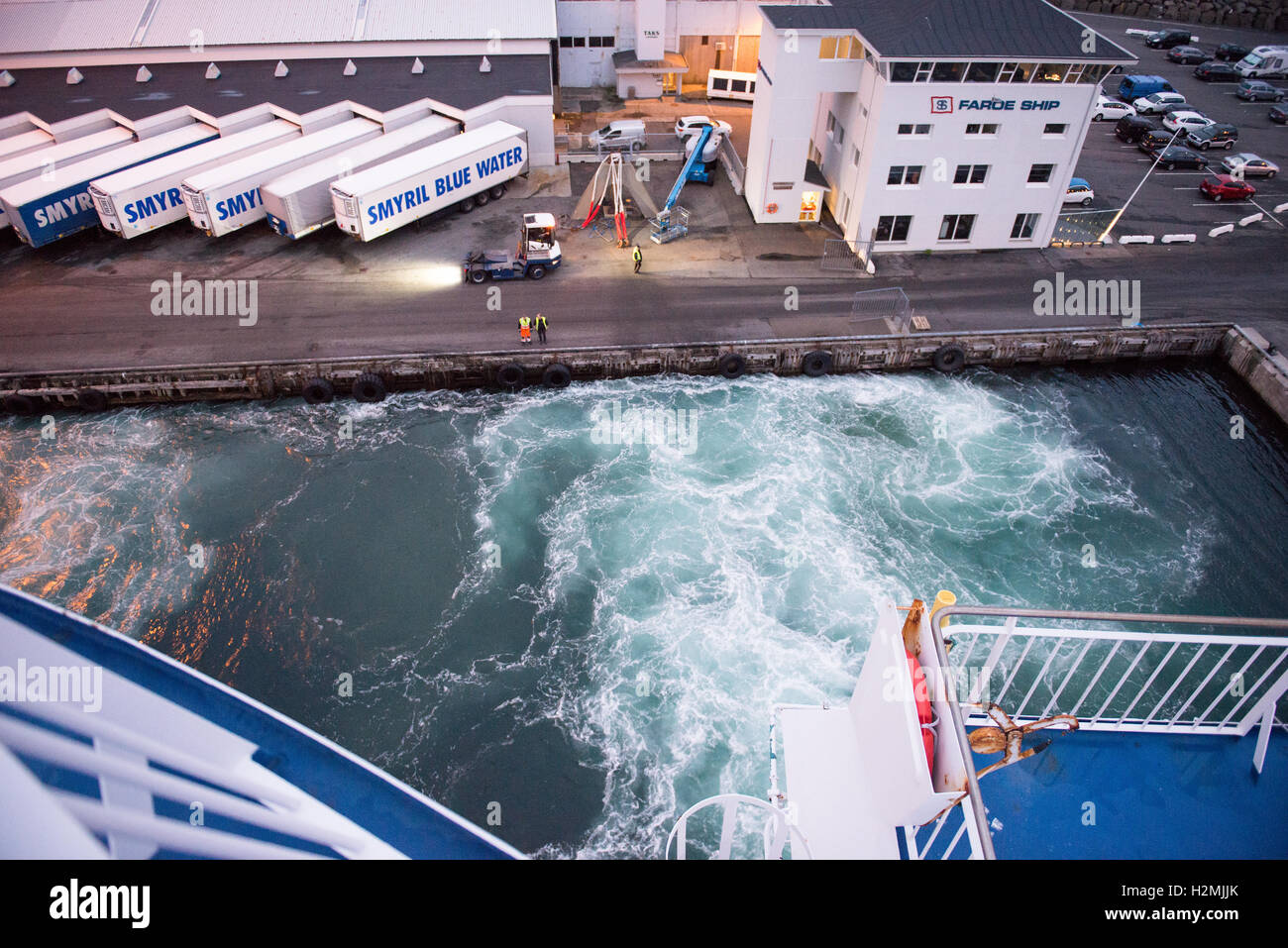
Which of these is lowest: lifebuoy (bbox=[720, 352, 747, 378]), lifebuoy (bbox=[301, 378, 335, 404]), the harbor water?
the harbor water

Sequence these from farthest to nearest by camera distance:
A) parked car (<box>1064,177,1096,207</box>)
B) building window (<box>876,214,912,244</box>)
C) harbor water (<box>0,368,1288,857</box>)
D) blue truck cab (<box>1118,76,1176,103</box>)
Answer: blue truck cab (<box>1118,76,1176,103</box>)
parked car (<box>1064,177,1096,207</box>)
building window (<box>876,214,912,244</box>)
harbor water (<box>0,368,1288,857</box>)

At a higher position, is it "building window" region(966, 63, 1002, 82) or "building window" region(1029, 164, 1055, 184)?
"building window" region(966, 63, 1002, 82)

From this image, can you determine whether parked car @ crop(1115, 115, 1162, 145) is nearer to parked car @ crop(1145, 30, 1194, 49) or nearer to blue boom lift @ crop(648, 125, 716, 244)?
parked car @ crop(1145, 30, 1194, 49)

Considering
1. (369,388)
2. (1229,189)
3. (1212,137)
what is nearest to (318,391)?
(369,388)

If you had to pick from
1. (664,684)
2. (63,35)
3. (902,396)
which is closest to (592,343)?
(902,396)

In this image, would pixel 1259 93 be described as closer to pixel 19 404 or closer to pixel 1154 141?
pixel 1154 141

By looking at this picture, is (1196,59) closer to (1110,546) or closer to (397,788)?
(1110,546)

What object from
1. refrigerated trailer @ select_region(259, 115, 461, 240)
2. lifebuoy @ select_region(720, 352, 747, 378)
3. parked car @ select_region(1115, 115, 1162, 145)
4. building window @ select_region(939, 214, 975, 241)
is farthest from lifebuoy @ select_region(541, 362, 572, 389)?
parked car @ select_region(1115, 115, 1162, 145)
